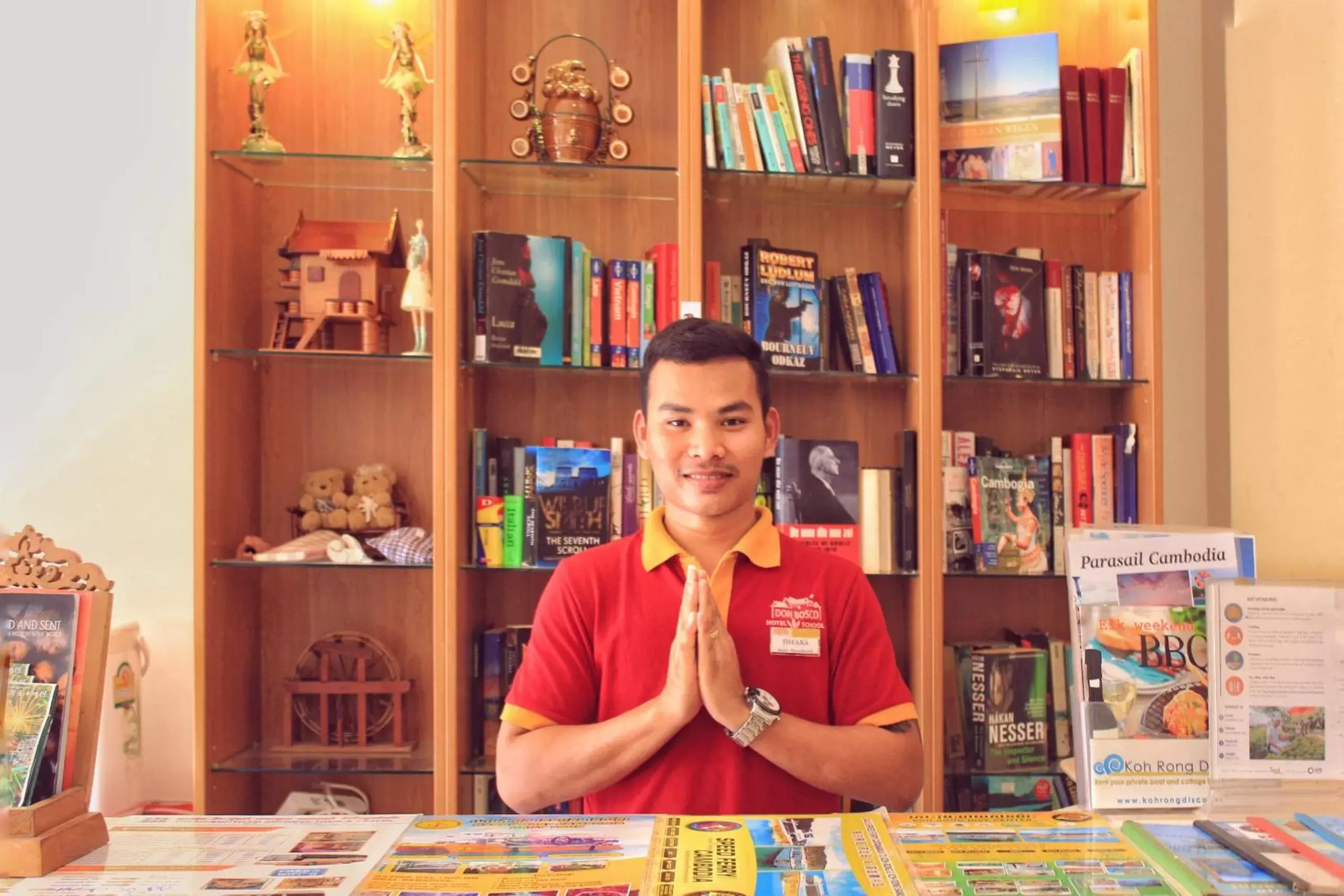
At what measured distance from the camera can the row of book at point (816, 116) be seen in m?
2.47

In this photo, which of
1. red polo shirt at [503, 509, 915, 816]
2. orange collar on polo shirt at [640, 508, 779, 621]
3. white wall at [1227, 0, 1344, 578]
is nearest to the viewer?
red polo shirt at [503, 509, 915, 816]

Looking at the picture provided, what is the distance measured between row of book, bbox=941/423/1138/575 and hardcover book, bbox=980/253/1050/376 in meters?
0.20

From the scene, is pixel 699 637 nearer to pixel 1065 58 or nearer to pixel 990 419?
pixel 990 419

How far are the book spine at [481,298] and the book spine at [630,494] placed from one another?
0.42m

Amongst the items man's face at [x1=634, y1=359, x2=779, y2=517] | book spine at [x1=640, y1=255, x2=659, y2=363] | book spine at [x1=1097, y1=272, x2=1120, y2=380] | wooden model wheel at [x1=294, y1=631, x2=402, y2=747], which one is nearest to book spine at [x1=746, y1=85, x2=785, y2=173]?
book spine at [x1=640, y1=255, x2=659, y2=363]

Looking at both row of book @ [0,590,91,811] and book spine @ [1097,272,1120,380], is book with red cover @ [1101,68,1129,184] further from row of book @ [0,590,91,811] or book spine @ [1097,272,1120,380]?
row of book @ [0,590,91,811]

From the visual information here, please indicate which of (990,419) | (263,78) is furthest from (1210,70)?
(263,78)

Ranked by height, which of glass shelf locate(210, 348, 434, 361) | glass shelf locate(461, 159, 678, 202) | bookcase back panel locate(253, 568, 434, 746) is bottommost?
bookcase back panel locate(253, 568, 434, 746)

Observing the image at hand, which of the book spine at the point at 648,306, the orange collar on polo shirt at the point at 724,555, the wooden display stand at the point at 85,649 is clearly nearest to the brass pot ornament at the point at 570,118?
the book spine at the point at 648,306

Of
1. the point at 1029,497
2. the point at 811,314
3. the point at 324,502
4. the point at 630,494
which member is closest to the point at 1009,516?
the point at 1029,497

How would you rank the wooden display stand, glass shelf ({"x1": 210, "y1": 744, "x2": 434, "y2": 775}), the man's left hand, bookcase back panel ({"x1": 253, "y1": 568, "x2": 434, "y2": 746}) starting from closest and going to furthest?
1. the wooden display stand
2. the man's left hand
3. glass shelf ({"x1": 210, "y1": 744, "x2": 434, "y2": 775})
4. bookcase back panel ({"x1": 253, "y1": 568, "x2": 434, "y2": 746})

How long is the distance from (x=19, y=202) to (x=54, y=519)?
33.2 inches

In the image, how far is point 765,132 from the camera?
8.19ft

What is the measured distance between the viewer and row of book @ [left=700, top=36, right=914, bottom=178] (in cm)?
247
